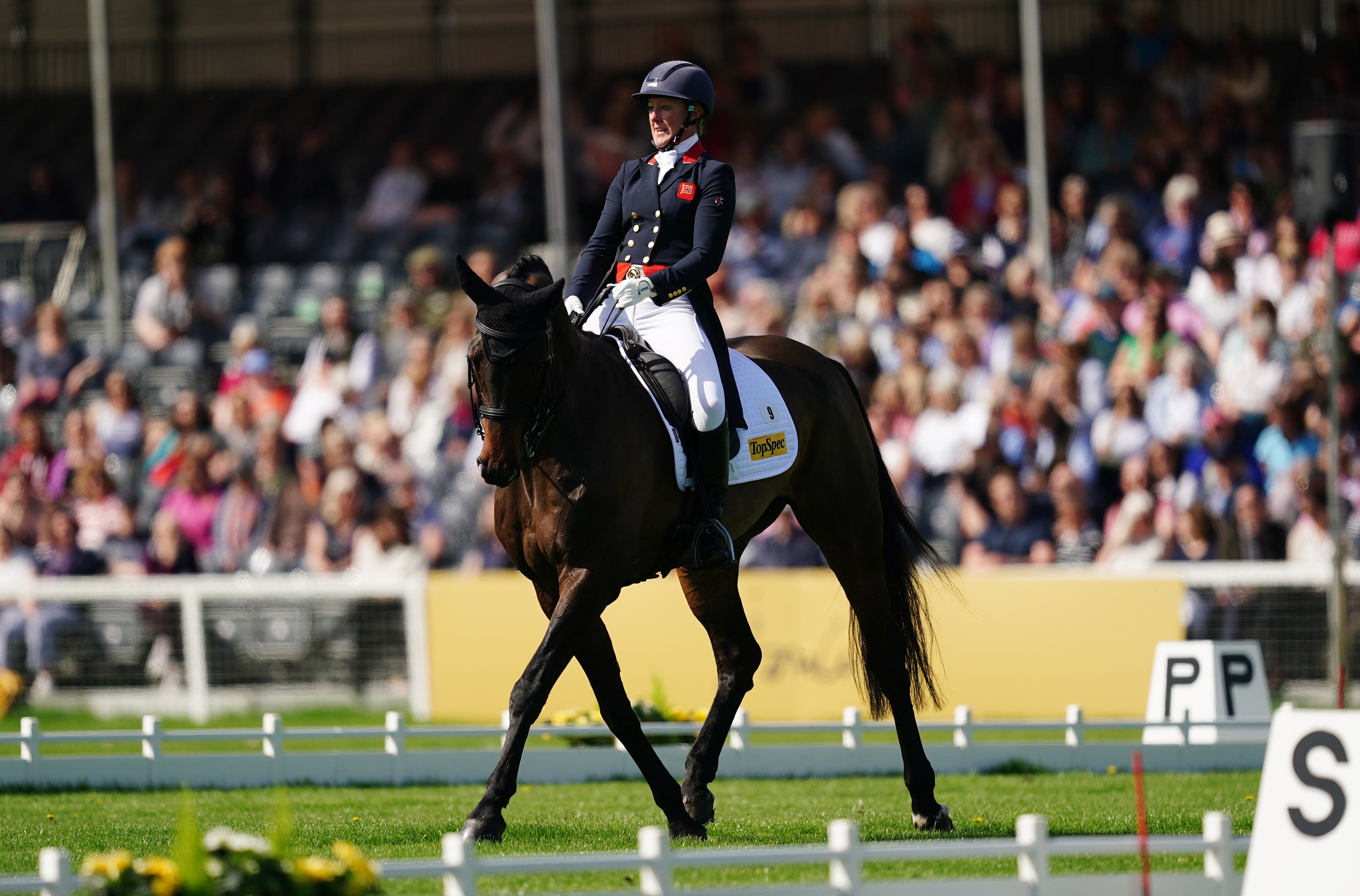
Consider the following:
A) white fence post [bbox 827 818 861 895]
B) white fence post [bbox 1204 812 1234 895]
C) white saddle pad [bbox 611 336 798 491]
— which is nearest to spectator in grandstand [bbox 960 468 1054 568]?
white saddle pad [bbox 611 336 798 491]

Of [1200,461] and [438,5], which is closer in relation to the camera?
[1200,461]

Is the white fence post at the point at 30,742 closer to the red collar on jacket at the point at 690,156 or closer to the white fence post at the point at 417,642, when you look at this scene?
the white fence post at the point at 417,642

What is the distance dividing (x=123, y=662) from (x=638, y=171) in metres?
7.74

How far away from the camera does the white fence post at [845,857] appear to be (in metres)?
5.79

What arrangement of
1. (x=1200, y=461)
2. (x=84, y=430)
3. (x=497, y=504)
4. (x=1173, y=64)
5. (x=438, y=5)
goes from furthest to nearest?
1. (x=438, y=5)
2. (x=1173, y=64)
3. (x=84, y=430)
4. (x=1200, y=461)
5. (x=497, y=504)

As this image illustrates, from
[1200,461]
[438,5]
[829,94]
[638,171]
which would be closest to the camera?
[638,171]

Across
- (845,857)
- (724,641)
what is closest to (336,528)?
(724,641)

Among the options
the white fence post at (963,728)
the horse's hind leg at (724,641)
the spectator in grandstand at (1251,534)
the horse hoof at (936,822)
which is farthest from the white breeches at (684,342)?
the spectator in grandstand at (1251,534)

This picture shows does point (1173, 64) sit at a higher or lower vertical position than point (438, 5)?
lower

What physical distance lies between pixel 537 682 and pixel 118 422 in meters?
11.4

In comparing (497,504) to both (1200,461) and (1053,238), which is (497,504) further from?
(1053,238)

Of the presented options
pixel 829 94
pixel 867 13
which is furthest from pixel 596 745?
pixel 867 13

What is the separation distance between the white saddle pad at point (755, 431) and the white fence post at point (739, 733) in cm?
245

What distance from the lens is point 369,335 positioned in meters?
18.2
